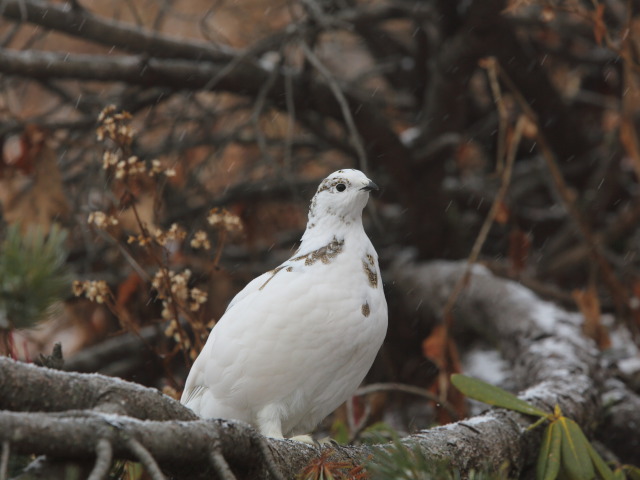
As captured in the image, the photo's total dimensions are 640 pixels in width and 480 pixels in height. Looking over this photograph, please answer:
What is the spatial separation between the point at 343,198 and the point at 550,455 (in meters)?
0.90

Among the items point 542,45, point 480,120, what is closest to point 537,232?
point 480,120

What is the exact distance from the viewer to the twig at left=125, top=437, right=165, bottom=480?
3.68 feet

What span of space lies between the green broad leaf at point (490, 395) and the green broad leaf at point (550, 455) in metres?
0.05

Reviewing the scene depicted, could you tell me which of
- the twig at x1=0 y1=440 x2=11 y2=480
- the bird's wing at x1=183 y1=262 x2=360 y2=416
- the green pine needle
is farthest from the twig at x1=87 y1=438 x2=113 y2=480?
the bird's wing at x1=183 y1=262 x2=360 y2=416

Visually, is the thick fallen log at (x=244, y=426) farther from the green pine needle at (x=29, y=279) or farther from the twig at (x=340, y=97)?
the twig at (x=340, y=97)

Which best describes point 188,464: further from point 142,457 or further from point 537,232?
point 537,232

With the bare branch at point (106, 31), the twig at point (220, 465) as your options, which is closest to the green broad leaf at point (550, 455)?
the twig at point (220, 465)

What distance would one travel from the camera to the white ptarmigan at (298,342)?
1.95 meters

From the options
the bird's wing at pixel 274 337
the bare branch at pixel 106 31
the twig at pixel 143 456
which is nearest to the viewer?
the twig at pixel 143 456

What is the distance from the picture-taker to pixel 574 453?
6.89 feet

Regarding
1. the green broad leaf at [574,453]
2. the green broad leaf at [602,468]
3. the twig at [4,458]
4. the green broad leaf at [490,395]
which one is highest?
the twig at [4,458]

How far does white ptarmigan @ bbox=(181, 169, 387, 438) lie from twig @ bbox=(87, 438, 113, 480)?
2.75 feet

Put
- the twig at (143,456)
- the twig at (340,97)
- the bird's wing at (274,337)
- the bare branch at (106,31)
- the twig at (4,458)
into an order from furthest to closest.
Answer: the bare branch at (106,31)
the twig at (340,97)
the bird's wing at (274,337)
the twig at (143,456)
the twig at (4,458)

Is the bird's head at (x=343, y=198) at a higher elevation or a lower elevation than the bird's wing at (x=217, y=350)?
higher
